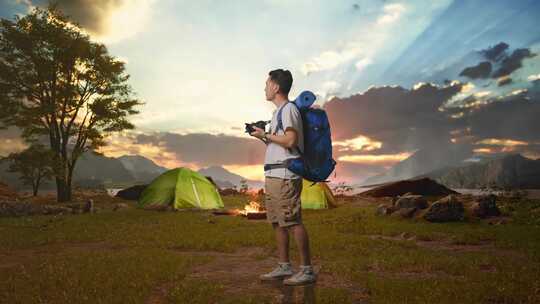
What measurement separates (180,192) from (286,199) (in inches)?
733

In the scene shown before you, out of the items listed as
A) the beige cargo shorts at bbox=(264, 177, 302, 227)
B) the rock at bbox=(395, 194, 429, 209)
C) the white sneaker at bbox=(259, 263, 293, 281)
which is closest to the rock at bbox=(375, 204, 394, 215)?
the rock at bbox=(395, 194, 429, 209)

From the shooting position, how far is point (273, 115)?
6672 mm

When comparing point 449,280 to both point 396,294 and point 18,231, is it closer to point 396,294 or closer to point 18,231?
point 396,294

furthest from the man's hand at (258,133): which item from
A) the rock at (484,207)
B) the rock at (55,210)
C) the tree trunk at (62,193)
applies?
the tree trunk at (62,193)

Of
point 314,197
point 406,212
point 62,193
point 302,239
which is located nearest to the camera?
point 302,239

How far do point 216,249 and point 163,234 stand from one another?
356cm

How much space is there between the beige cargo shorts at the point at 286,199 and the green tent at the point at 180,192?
58.7 feet

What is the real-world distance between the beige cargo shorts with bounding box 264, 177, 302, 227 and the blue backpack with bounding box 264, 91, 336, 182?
0.23m

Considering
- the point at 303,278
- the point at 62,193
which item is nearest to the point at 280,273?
the point at 303,278

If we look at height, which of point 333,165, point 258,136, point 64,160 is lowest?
point 333,165

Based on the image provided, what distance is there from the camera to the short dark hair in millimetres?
6637

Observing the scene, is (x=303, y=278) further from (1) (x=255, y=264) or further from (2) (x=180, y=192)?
(2) (x=180, y=192)

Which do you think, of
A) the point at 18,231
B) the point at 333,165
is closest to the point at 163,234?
the point at 18,231

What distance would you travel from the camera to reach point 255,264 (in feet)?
27.6
